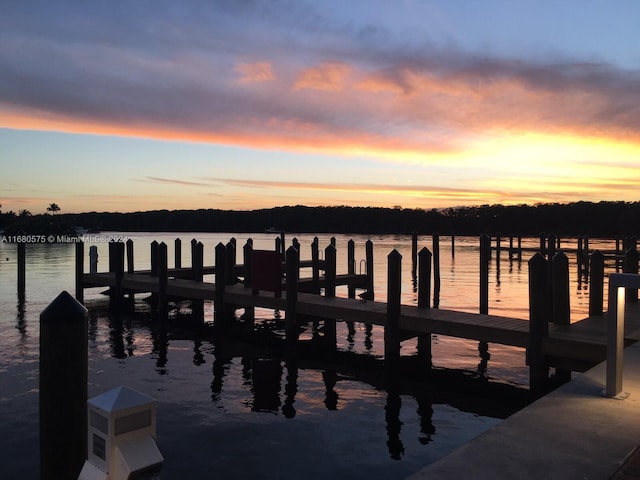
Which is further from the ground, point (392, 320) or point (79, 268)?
point (79, 268)

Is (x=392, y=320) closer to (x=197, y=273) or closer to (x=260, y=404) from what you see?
(x=260, y=404)

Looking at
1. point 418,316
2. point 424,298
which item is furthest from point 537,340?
point 424,298

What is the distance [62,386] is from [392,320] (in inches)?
391

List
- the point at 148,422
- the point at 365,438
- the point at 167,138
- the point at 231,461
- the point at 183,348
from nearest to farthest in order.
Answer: the point at 148,422 < the point at 231,461 < the point at 365,438 < the point at 183,348 < the point at 167,138

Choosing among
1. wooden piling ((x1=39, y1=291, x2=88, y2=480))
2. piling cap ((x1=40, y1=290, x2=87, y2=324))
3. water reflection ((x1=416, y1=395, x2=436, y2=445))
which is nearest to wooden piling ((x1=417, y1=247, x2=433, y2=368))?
water reflection ((x1=416, y1=395, x2=436, y2=445))

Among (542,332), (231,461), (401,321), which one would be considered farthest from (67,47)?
(542,332)

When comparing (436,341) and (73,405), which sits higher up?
(73,405)

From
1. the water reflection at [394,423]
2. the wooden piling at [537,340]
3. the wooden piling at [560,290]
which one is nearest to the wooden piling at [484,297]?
the wooden piling at [560,290]

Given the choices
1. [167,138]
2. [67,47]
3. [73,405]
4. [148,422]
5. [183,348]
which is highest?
[67,47]

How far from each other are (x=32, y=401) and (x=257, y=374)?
5.11 meters

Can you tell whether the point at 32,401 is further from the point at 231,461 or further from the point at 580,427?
the point at 580,427

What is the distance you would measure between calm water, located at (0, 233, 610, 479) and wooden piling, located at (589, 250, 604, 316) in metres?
2.40

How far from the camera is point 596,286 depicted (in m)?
13.5

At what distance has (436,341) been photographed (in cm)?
1761
